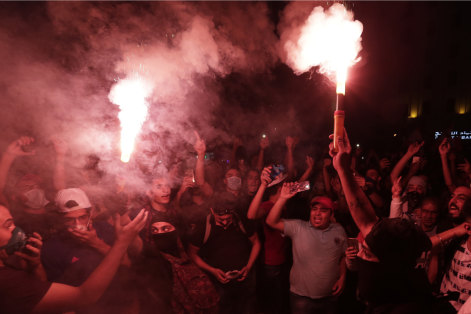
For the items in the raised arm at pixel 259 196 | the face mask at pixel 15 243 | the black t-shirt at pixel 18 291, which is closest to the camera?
the black t-shirt at pixel 18 291

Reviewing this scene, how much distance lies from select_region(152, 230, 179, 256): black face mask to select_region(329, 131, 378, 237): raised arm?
2.03 metres

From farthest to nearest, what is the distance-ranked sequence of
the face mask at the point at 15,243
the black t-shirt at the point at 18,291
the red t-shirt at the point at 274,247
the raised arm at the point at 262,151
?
the raised arm at the point at 262,151, the red t-shirt at the point at 274,247, the face mask at the point at 15,243, the black t-shirt at the point at 18,291

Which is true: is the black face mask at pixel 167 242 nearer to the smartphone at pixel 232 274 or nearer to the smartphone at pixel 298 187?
the smartphone at pixel 232 274

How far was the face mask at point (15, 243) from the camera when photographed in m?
2.29

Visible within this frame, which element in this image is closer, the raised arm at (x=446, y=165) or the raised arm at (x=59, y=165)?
the raised arm at (x=59, y=165)

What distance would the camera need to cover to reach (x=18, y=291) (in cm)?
221

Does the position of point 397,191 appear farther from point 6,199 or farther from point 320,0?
point 6,199

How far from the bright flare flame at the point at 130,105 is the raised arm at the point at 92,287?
4.21 ft

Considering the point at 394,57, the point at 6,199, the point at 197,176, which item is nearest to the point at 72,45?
the point at 6,199

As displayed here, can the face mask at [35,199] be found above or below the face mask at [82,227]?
above

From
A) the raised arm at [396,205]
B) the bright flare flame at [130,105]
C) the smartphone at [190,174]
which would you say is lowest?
the raised arm at [396,205]

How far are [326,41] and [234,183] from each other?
2.22 meters

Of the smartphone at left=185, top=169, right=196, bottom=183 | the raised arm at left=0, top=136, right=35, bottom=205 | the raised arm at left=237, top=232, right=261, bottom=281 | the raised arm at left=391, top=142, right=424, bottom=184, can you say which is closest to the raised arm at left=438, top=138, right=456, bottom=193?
the raised arm at left=391, top=142, right=424, bottom=184

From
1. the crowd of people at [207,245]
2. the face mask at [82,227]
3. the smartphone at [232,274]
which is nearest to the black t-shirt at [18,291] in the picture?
the crowd of people at [207,245]
